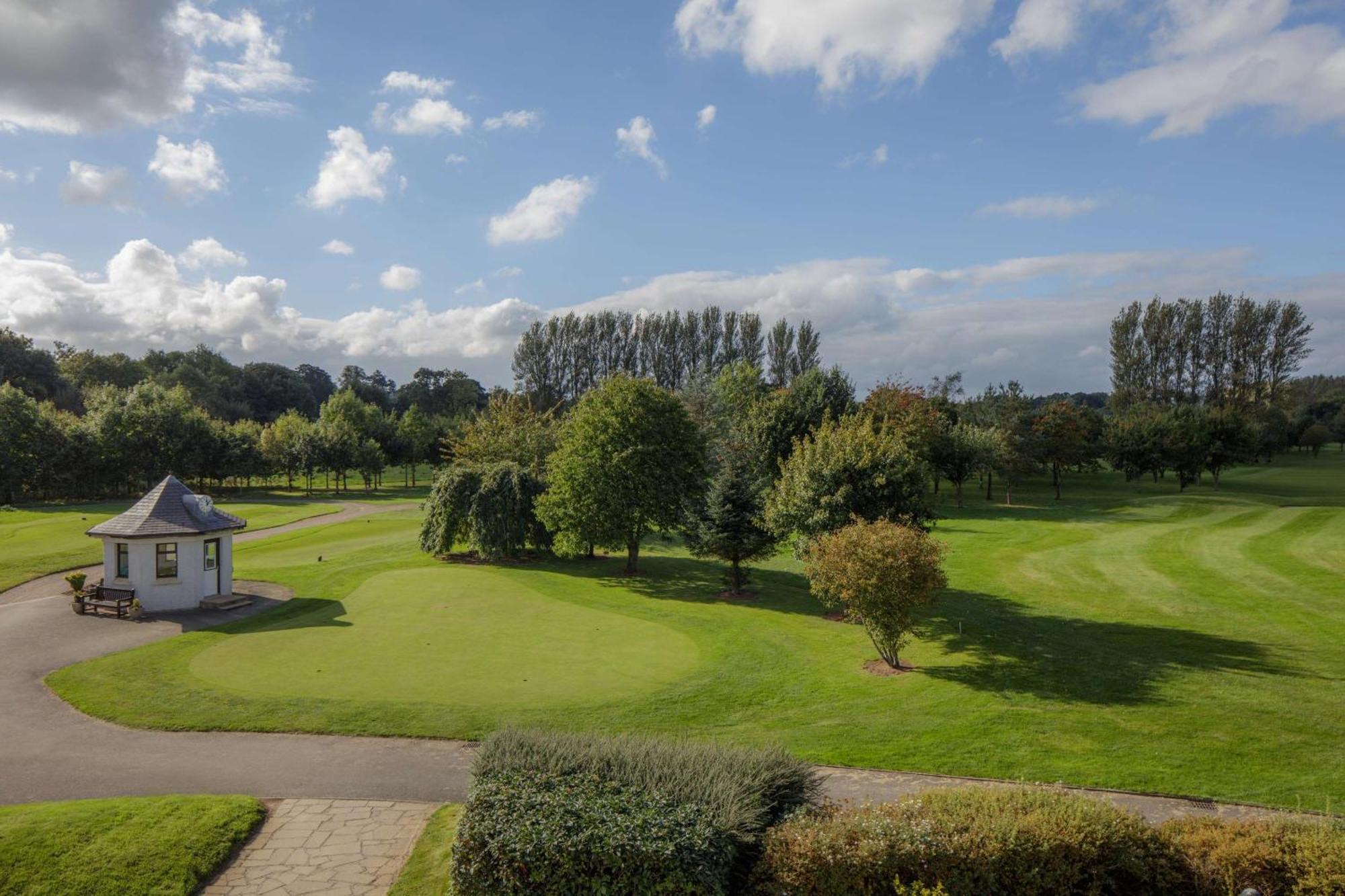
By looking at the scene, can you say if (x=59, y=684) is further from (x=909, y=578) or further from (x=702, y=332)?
(x=702, y=332)

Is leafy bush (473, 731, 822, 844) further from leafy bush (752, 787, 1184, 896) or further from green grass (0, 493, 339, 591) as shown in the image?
green grass (0, 493, 339, 591)

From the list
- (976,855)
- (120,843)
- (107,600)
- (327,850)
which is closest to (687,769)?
(976,855)

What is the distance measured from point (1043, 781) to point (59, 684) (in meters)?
21.5

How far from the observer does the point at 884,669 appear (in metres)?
18.1

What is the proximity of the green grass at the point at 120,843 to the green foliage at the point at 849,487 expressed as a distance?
1740 cm

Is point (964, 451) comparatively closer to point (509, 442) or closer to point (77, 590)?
point (509, 442)

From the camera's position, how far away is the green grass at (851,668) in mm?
13141

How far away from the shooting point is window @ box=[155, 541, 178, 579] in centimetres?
2466

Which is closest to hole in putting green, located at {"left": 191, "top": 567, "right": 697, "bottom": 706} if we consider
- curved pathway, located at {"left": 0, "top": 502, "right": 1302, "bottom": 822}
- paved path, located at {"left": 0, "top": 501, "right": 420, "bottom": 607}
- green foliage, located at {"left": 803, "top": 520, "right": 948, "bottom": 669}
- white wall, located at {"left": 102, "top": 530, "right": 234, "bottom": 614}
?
curved pathway, located at {"left": 0, "top": 502, "right": 1302, "bottom": 822}

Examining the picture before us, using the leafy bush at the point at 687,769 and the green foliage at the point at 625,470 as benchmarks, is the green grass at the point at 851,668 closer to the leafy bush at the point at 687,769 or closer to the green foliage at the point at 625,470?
the green foliage at the point at 625,470

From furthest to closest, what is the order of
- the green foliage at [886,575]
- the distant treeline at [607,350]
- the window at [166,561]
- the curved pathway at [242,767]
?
the distant treeline at [607,350] < the window at [166,561] < the green foliage at [886,575] < the curved pathway at [242,767]

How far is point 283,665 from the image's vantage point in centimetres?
1794

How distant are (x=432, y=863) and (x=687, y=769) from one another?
371cm

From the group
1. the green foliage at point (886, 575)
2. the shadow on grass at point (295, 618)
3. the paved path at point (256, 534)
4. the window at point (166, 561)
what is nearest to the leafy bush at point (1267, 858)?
the green foliage at point (886, 575)
